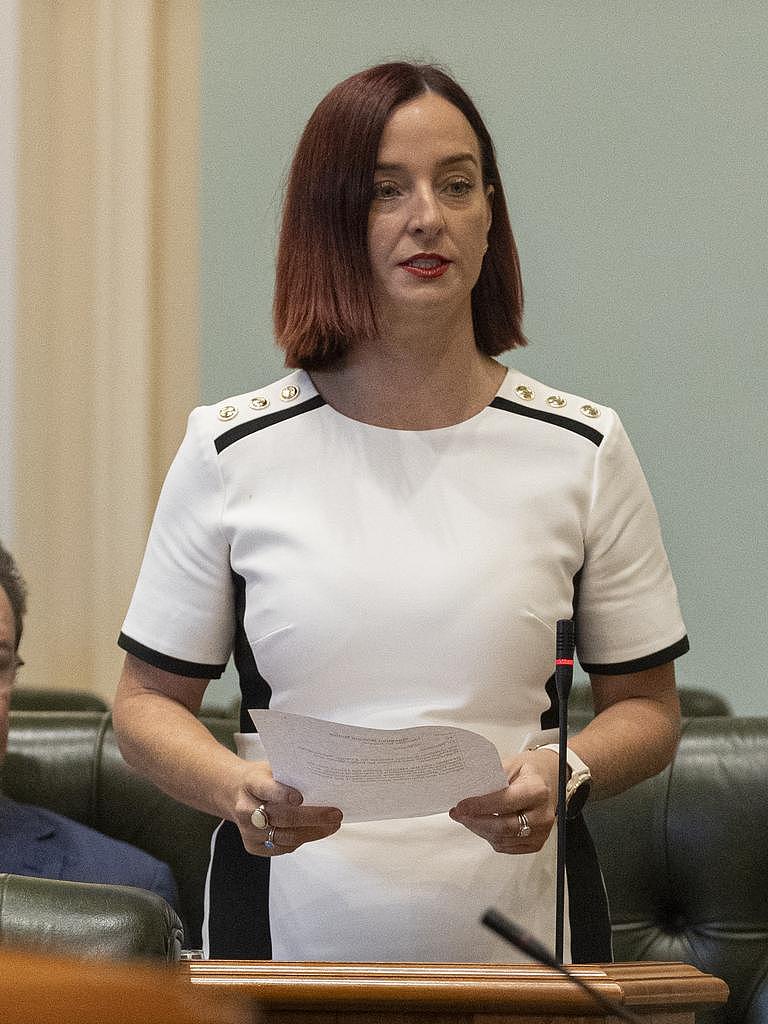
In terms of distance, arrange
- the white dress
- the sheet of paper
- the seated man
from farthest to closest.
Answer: the seated man → the white dress → the sheet of paper

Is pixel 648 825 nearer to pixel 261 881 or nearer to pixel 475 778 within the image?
pixel 261 881

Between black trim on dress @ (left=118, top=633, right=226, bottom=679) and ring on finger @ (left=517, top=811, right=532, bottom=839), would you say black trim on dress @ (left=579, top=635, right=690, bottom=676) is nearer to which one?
ring on finger @ (left=517, top=811, right=532, bottom=839)

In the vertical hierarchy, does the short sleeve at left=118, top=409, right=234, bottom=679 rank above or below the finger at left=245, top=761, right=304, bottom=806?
above

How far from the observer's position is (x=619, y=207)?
3908mm

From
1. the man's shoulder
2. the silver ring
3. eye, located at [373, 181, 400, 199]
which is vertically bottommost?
the man's shoulder

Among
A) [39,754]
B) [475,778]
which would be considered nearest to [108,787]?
[39,754]

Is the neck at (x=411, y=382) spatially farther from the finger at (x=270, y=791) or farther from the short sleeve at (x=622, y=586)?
the finger at (x=270, y=791)

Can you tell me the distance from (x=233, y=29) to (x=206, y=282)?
692 millimetres

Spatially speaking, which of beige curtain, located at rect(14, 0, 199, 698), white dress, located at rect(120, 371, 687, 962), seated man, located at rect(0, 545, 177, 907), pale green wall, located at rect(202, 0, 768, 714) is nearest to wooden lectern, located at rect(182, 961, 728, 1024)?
white dress, located at rect(120, 371, 687, 962)

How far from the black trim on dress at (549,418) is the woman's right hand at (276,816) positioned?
0.52 metres

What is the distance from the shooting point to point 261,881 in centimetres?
163

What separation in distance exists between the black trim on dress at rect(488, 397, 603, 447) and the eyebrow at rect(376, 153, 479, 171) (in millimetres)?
275

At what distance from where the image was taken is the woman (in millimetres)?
1557

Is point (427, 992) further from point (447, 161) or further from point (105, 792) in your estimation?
point (105, 792)
